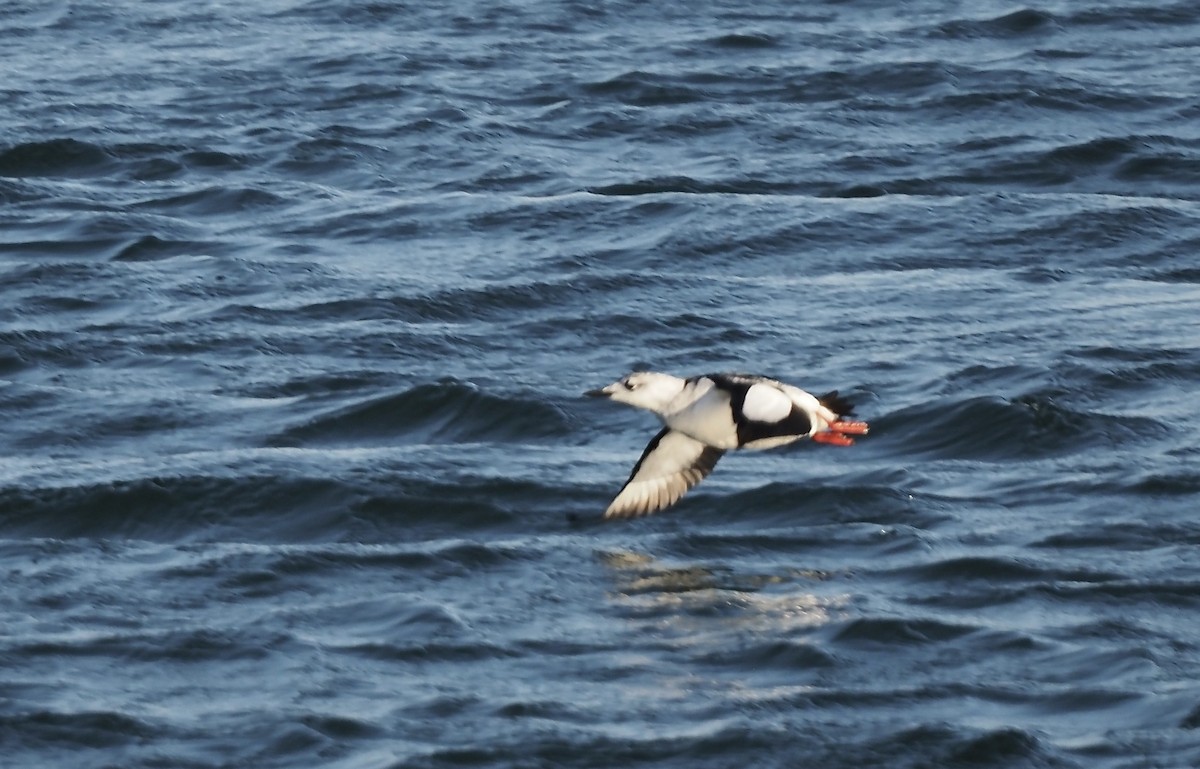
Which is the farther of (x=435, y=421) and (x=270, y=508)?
(x=435, y=421)

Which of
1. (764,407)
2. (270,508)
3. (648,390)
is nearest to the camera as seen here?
(764,407)

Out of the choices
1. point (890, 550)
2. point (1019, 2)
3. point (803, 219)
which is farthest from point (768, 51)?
point (890, 550)

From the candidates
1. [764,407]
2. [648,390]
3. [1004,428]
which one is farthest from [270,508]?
[1004,428]

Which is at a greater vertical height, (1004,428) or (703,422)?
(703,422)

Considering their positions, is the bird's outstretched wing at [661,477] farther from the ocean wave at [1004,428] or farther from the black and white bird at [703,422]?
the ocean wave at [1004,428]

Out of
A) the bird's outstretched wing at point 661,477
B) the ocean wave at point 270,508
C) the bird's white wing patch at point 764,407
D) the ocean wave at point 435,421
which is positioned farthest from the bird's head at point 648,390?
the ocean wave at point 435,421

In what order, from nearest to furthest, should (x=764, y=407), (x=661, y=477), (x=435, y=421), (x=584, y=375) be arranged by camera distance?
(x=764, y=407) → (x=661, y=477) → (x=435, y=421) → (x=584, y=375)

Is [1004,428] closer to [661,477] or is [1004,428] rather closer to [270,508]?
[661,477]

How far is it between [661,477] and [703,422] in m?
0.59

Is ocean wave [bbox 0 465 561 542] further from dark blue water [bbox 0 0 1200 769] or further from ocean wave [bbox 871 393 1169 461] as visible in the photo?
ocean wave [bbox 871 393 1169 461]

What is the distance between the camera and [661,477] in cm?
1243

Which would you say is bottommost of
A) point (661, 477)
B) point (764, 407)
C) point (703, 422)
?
point (661, 477)

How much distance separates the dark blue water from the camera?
423 inches

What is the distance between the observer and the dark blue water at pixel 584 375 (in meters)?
10.8
